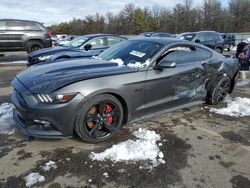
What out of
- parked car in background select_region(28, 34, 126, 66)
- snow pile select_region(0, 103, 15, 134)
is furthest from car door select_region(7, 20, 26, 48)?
snow pile select_region(0, 103, 15, 134)

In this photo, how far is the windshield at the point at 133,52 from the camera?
185 inches

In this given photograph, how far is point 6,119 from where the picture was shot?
4.86 metres

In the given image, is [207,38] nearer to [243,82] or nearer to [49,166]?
[243,82]

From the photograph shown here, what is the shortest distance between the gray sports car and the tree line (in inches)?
2322

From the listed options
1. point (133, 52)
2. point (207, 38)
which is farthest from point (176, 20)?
point (133, 52)

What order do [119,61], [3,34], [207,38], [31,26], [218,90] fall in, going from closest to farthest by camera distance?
[119,61] → [218,90] → [3,34] → [31,26] → [207,38]

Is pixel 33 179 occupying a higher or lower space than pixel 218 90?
lower

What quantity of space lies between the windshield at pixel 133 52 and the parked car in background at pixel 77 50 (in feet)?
7.86

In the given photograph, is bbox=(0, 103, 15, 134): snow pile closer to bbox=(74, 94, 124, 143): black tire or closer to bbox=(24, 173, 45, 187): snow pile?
bbox=(74, 94, 124, 143): black tire

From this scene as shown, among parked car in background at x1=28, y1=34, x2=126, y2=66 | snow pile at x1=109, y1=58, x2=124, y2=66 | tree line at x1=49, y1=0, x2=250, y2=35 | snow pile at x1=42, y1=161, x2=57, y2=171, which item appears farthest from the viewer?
tree line at x1=49, y1=0, x2=250, y2=35

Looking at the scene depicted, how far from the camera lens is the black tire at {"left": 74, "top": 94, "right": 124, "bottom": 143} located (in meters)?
3.82

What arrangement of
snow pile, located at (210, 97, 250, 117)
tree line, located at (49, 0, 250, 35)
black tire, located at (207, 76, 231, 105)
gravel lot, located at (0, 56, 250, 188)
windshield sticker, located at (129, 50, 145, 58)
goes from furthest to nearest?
tree line, located at (49, 0, 250, 35) → black tire, located at (207, 76, 231, 105) → snow pile, located at (210, 97, 250, 117) → windshield sticker, located at (129, 50, 145, 58) → gravel lot, located at (0, 56, 250, 188)

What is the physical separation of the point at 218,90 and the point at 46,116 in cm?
383

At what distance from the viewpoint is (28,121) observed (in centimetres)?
374
